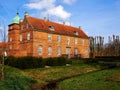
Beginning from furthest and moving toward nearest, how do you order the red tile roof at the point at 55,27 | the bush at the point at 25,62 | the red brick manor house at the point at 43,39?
the red tile roof at the point at 55,27 → the red brick manor house at the point at 43,39 → the bush at the point at 25,62

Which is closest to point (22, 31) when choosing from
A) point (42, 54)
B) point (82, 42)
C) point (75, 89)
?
point (42, 54)

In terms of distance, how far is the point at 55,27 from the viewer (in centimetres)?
5422

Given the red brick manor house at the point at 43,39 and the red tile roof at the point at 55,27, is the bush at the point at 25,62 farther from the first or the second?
Result: the red tile roof at the point at 55,27

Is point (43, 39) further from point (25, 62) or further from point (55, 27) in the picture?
point (25, 62)

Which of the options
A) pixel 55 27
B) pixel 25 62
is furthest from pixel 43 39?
pixel 25 62

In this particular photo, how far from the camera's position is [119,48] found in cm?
6538

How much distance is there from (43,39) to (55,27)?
7319 millimetres

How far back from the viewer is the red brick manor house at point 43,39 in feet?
153

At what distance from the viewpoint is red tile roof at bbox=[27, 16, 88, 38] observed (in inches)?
Result: 1907

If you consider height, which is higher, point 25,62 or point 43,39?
point 43,39

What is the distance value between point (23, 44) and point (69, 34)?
14.0 meters

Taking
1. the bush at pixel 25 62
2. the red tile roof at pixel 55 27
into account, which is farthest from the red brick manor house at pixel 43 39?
the bush at pixel 25 62

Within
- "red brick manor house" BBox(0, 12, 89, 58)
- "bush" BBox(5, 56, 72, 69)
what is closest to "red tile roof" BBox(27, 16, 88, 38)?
"red brick manor house" BBox(0, 12, 89, 58)

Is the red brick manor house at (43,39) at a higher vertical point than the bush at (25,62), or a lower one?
higher
